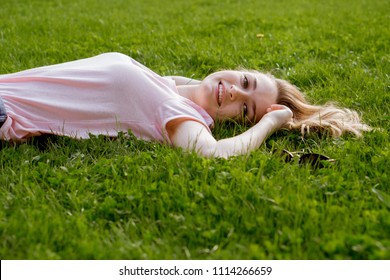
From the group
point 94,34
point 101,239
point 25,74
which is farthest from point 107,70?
point 94,34

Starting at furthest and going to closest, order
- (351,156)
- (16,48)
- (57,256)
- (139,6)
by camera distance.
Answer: (139,6) < (16,48) < (351,156) < (57,256)

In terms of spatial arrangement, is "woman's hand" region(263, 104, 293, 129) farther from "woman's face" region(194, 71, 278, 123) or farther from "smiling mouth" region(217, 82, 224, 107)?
"smiling mouth" region(217, 82, 224, 107)

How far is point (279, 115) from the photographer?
3799 millimetres

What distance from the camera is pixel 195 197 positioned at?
8.97 feet

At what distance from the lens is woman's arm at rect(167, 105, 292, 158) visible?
3295 millimetres

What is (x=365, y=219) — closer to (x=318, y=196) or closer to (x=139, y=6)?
(x=318, y=196)

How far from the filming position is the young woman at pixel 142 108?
11.4 ft

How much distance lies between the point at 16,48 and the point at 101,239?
4189 millimetres

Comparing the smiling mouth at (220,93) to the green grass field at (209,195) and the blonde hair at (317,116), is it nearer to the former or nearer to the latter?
the green grass field at (209,195)

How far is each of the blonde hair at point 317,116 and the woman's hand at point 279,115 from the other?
0.07 m

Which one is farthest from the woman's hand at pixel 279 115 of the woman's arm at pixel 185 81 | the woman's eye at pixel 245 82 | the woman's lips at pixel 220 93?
the woman's arm at pixel 185 81

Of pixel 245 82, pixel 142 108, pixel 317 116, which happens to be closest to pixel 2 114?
pixel 142 108

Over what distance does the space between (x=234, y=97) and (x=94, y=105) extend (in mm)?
979

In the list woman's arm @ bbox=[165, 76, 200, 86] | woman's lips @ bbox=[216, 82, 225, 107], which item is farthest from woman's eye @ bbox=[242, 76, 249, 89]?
woman's arm @ bbox=[165, 76, 200, 86]
